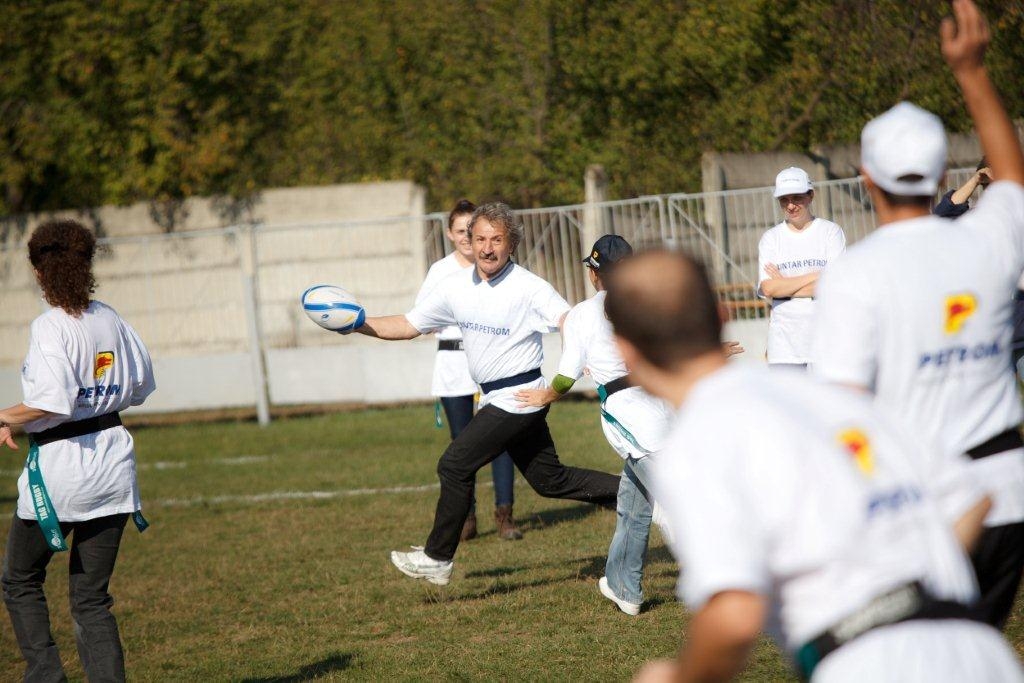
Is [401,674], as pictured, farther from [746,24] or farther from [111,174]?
[111,174]

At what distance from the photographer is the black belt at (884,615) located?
2201mm

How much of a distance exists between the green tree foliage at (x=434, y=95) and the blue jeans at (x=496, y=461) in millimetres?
11077

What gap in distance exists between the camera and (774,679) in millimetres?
5418

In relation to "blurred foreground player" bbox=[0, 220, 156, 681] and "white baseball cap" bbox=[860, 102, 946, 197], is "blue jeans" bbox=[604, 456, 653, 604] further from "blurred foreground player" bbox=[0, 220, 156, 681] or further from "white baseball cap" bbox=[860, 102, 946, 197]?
"white baseball cap" bbox=[860, 102, 946, 197]

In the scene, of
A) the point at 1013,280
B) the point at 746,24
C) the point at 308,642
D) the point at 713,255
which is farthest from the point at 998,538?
the point at 746,24

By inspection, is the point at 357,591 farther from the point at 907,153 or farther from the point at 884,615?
the point at 884,615

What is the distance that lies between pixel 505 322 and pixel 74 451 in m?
2.59

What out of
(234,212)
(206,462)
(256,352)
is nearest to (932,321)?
(206,462)

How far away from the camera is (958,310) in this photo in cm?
304

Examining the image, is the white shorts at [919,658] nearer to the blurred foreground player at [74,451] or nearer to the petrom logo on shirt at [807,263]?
the blurred foreground player at [74,451]

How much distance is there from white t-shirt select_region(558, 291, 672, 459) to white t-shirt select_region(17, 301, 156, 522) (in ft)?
7.16

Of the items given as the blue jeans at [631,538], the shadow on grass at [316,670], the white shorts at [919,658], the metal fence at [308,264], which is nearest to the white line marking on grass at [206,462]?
the metal fence at [308,264]

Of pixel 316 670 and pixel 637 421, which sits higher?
pixel 637 421

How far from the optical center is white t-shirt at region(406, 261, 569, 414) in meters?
7.15
